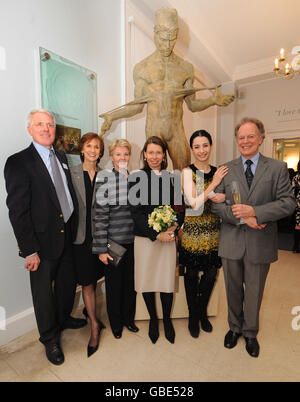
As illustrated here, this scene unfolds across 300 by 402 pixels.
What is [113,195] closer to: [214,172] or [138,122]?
[214,172]

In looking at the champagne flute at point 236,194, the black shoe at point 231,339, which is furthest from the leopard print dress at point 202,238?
the black shoe at point 231,339

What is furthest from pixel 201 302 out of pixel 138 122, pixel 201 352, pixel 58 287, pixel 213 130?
pixel 213 130

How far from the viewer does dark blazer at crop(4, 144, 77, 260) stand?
1.55 m

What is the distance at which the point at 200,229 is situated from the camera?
193cm

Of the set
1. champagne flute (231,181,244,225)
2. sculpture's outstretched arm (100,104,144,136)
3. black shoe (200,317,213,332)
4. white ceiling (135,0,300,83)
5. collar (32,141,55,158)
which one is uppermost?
white ceiling (135,0,300,83)

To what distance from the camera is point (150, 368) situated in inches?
67.2

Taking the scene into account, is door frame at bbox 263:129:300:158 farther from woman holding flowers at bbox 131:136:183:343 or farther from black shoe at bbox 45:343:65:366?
black shoe at bbox 45:343:65:366

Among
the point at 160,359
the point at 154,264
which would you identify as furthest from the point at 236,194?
the point at 160,359

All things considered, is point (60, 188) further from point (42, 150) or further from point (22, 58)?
point (22, 58)

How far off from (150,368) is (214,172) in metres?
1.50

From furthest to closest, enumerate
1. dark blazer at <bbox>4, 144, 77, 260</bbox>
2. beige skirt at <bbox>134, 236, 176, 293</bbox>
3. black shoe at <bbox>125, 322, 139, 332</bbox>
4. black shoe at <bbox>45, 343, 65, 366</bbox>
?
black shoe at <bbox>125, 322, 139, 332</bbox> → beige skirt at <bbox>134, 236, 176, 293</bbox> → black shoe at <bbox>45, 343, 65, 366</bbox> → dark blazer at <bbox>4, 144, 77, 260</bbox>

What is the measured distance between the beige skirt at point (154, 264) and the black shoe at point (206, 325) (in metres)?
0.55

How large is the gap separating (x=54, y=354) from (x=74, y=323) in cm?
46

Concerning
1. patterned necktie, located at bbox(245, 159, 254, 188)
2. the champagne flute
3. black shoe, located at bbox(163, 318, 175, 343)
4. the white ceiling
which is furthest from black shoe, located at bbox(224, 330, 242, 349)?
the white ceiling
